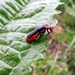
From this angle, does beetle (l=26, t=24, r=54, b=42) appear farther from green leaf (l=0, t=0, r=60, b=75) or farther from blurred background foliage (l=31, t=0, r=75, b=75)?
blurred background foliage (l=31, t=0, r=75, b=75)

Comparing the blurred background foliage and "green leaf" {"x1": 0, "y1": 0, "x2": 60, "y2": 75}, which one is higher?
"green leaf" {"x1": 0, "y1": 0, "x2": 60, "y2": 75}

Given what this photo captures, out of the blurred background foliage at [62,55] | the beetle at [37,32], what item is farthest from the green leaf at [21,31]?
the blurred background foliage at [62,55]

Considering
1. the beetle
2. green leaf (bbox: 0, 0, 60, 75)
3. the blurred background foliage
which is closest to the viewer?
green leaf (bbox: 0, 0, 60, 75)

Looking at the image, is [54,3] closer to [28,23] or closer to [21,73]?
[28,23]

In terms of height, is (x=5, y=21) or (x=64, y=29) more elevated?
(x=5, y=21)

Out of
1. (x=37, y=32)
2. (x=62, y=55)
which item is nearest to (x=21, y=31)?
(x=37, y=32)

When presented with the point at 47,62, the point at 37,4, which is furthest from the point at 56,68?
the point at 37,4

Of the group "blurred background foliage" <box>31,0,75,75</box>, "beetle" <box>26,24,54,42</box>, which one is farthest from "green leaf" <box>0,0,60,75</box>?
"blurred background foliage" <box>31,0,75,75</box>

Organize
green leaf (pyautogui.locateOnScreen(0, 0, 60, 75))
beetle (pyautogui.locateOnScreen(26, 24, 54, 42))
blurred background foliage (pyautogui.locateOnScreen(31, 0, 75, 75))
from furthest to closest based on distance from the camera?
blurred background foliage (pyautogui.locateOnScreen(31, 0, 75, 75))
beetle (pyautogui.locateOnScreen(26, 24, 54, 42))
green leaf (pyautogui.locateOnScreen(0, 0, 60, 75))
